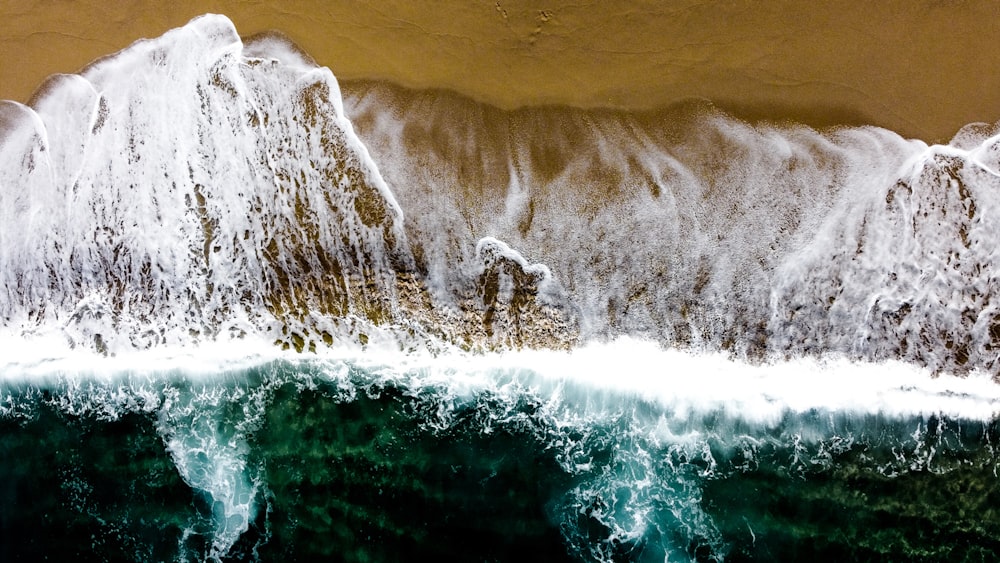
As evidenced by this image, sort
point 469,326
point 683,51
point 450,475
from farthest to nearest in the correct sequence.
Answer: point 450,475 < point 469,326 < point 683,51

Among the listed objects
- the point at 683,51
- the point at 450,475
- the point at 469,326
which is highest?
the point at 683,51

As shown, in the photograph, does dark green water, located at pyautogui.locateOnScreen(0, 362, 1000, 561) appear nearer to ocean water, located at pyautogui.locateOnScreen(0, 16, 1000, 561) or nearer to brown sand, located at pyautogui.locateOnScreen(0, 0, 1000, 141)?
ocean water, located at pyautogui.locateOnScreen(0, 16, 1000, 561)

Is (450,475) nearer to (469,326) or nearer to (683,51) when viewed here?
(469,326)

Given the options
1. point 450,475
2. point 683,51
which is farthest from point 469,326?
point 683,51

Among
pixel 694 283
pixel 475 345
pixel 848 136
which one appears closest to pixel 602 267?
pixel 694 283

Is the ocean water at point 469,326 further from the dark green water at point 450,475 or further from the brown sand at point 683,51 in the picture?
the brown sand at point 683,51
